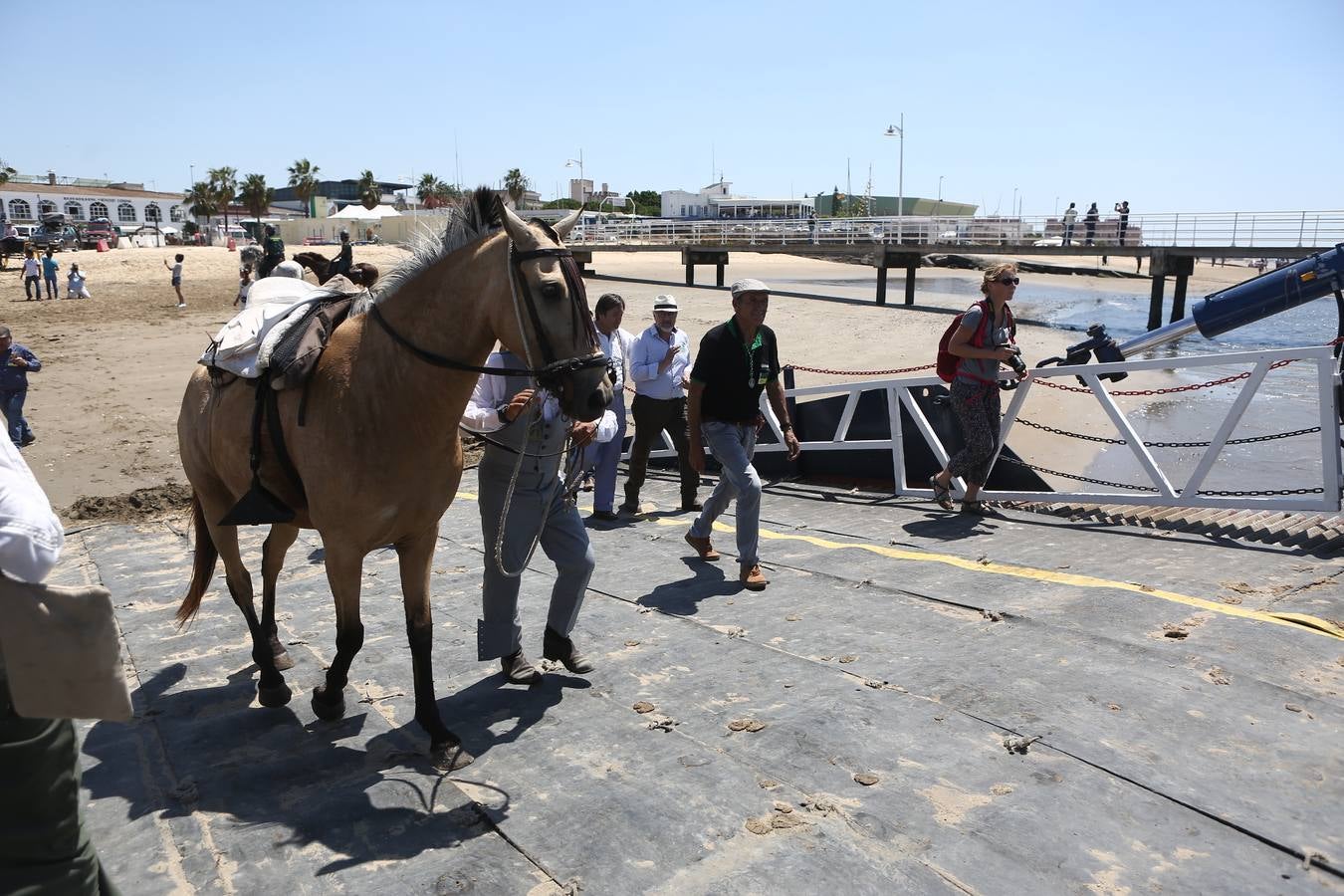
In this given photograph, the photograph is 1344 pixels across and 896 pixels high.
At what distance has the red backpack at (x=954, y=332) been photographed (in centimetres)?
772

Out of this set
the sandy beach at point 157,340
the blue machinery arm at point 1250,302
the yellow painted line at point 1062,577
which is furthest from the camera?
the sandy beach at point 157,340

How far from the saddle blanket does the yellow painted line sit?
418cm

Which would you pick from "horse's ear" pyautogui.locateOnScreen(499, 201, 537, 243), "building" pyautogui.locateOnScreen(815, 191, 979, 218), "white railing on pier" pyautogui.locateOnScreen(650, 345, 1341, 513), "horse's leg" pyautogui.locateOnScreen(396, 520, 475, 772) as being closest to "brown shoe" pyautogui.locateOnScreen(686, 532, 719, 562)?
"white railing on pier" pyautogui.locateOnScreen(650, 345, 1341, 513)

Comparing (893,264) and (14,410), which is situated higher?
(893,264)

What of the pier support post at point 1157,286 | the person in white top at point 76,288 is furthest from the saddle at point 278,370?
the pier support post at point 1157,286

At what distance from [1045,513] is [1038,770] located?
15.4ft

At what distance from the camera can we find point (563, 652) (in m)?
4.90

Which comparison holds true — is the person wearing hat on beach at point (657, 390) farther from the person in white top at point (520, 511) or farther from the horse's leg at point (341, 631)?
the horse's leg at point (341, 631)

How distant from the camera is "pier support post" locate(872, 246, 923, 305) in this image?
118 feet

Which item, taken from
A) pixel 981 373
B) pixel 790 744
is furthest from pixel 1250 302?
pixel 790 744

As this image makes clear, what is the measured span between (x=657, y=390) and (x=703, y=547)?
251 cm

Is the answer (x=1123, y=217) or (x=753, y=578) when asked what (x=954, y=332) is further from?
(x=1123, y=217)

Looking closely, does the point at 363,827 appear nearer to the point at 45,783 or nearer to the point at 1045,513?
the point at 45,783

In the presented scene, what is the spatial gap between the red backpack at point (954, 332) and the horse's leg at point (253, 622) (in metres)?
5.20
